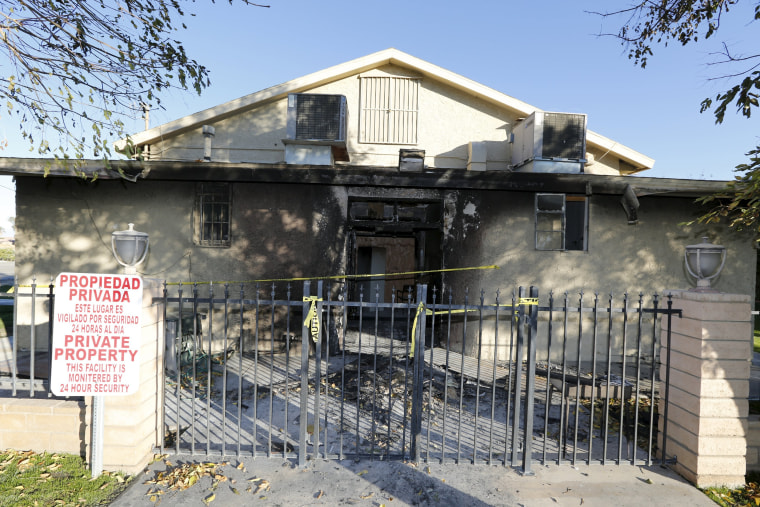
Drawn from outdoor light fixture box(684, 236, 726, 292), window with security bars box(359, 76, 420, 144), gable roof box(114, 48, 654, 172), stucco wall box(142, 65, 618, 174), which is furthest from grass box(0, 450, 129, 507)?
window with security bars box(359, 76, 420, 144)

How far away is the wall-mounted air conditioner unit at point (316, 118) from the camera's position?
1006 centimetres

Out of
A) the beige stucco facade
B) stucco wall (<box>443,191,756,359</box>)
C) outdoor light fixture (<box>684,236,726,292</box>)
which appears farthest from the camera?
stucco wall (<box>443,191,756,359</box>)

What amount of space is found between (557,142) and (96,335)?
A: 34.9 ft

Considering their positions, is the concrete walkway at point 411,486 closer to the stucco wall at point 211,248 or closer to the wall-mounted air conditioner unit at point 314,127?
the stucco wall at point 211,248

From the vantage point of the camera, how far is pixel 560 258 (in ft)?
32.2

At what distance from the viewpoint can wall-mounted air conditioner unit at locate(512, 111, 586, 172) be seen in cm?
1055

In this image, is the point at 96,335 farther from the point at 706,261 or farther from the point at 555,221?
the point at 555,221

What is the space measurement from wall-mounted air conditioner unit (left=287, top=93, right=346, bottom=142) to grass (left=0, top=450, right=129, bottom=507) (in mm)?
7764

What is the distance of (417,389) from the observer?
4.63 metres

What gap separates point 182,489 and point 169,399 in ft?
9.15

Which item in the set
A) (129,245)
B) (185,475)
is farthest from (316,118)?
(185,475)

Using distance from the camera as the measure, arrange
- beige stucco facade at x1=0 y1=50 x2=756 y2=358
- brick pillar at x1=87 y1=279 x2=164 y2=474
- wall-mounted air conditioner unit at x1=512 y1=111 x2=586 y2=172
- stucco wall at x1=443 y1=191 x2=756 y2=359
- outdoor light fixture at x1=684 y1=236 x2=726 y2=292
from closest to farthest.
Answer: brick pillar at x1=87 y1=279 x2=164 y2=474 → outdoor light fixture at x1=684 y1=236 x2=726 y2=292 → beige stucco facade at x1=0 y1=50 x2=756 y2=358 → stucco wall at x1=443 y1=191 x2=756 y2=359 → wall-mounted air conditioner unit at x1=512 y1=111 x2=586 y2=172

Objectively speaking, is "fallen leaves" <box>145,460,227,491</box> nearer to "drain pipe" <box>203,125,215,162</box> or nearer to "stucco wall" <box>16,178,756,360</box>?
"stucco wall" <box>16,178,756,360</box>

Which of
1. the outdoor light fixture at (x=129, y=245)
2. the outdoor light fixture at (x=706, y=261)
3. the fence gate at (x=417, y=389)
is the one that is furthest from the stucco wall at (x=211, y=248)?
the outdoor light fixture at (x=706, y=261)
